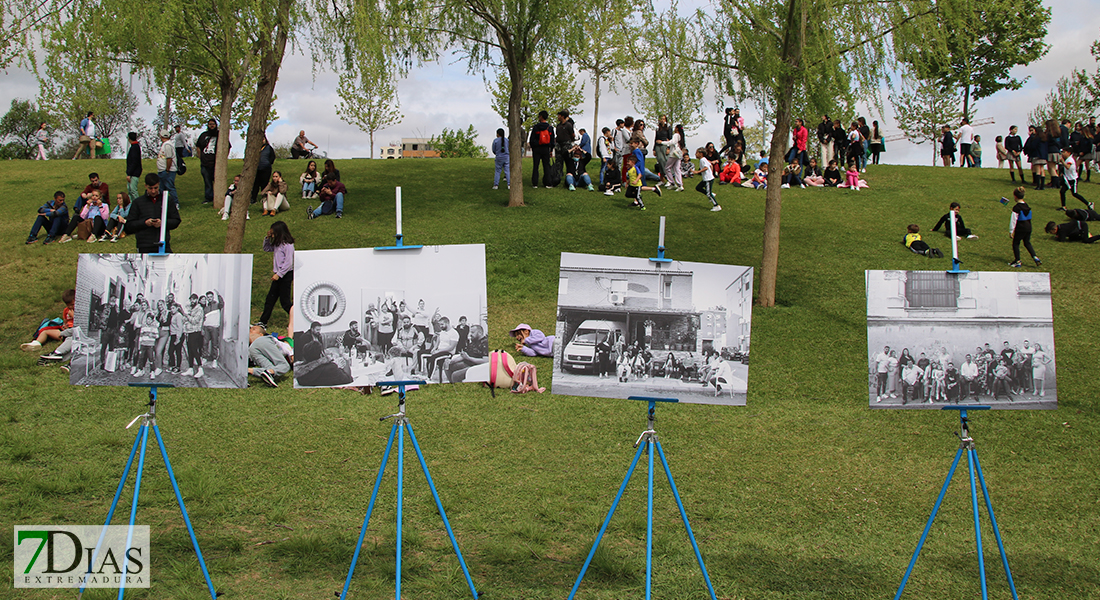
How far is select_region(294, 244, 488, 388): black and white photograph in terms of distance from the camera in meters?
4.79

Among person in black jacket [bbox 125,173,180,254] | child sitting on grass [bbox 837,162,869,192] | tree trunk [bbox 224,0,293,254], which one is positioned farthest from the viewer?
child sitting on grass [bbox 837,162,869,192]

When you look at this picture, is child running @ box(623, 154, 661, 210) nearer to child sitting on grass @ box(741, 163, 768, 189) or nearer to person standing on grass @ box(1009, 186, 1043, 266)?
child sitting on grass @ box(741, 163, 768, 189)

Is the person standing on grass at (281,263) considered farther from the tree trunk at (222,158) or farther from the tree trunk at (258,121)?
the tree trunk at (222,158)

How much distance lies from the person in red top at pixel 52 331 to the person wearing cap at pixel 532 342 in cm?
633

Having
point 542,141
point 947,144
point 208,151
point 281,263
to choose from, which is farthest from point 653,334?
point 947,144

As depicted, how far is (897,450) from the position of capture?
300 inches

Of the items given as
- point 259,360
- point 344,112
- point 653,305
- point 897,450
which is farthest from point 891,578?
point 344,112

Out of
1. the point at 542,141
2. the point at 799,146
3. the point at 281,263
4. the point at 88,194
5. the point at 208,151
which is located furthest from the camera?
the point at 799,146

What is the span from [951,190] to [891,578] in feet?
66.0

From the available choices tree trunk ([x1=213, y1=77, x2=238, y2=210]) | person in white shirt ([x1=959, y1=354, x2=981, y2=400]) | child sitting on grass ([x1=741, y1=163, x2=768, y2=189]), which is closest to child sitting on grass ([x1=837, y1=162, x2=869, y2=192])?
child sitting on grass ([x1=741, y1=163, x2=768, y2=189])

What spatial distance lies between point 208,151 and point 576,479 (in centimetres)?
1532

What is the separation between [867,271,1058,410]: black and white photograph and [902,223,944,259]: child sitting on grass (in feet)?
38.4

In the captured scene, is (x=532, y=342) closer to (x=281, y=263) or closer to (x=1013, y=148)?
(x=281, y=263)

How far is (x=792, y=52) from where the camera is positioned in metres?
11.7
